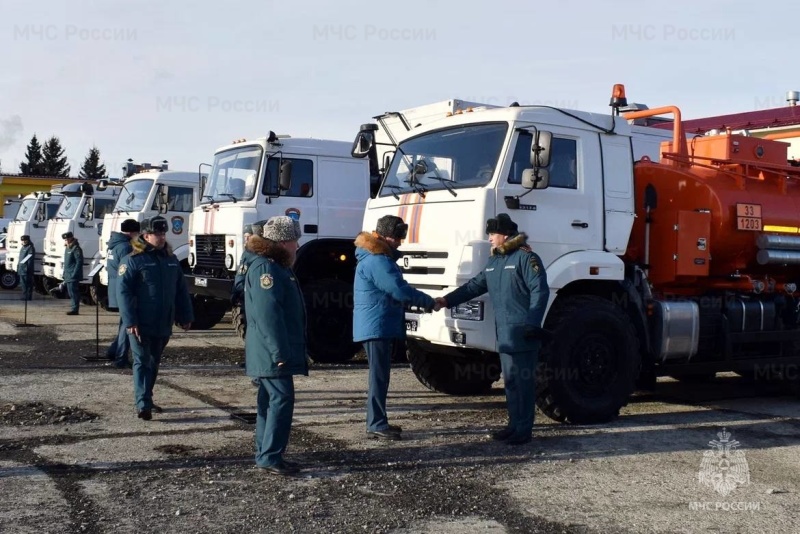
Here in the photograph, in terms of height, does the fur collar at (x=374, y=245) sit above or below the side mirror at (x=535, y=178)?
below

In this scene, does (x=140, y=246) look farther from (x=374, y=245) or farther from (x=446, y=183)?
(x=446, y=183)

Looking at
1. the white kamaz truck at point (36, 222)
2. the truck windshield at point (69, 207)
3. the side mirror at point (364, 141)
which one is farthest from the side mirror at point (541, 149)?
the white kamaz truck at point (36, 222)

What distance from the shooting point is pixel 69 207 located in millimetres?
19375

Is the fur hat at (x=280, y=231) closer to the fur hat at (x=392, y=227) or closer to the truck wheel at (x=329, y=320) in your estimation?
the fur hat at (x=392, y=227)

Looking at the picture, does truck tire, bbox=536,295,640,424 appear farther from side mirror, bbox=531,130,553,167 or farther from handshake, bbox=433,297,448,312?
side mirror, bbox=531,130,553,167

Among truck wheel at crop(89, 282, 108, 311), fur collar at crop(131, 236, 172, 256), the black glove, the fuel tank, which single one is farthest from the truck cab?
truck wheel at crop(89, 282, 108, 311)

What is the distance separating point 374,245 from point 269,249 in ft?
4.07

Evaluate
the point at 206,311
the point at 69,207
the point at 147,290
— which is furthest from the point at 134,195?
the point at 147,290

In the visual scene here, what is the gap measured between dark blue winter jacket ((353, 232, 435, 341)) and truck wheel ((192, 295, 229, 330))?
8.16m

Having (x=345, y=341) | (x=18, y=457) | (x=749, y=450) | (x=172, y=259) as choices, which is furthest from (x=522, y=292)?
(x=345, y=341)

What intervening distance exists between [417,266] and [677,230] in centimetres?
263

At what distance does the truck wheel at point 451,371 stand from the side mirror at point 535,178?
89.6 inches

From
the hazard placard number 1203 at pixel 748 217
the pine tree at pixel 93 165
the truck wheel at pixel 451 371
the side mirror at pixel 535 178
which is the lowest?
the truck wheel at pixel 451 371

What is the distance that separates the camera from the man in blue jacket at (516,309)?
275 inches
